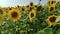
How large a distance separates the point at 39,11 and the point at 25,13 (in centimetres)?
46

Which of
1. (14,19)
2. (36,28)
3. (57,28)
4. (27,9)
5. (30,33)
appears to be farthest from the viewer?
(27,9)

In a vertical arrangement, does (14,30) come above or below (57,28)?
below

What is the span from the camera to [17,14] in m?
1.57

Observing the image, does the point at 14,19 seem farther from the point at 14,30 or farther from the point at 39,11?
the point at 39,11

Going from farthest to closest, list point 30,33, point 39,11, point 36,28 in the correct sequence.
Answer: point 39,11 < point 36,28 < point 30,33

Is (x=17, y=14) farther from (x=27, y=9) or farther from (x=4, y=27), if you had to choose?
(x=27, y=9)

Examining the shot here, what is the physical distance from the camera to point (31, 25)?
146 centimetres

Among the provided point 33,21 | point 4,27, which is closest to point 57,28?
point 33,21

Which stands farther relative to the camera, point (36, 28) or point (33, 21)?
point (33, 21)

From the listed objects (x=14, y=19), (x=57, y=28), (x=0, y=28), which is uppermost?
(x=57, y=28)

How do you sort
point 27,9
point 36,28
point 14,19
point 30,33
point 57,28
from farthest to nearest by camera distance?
point 27,9 < point 14,19 < point 36,28 < point 30,33 < point 57,28

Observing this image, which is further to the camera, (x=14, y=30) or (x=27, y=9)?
(x=27, y=9)

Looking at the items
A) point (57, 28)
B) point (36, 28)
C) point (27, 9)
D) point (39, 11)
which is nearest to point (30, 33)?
point (36, 28)

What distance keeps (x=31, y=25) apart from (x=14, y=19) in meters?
0.15
